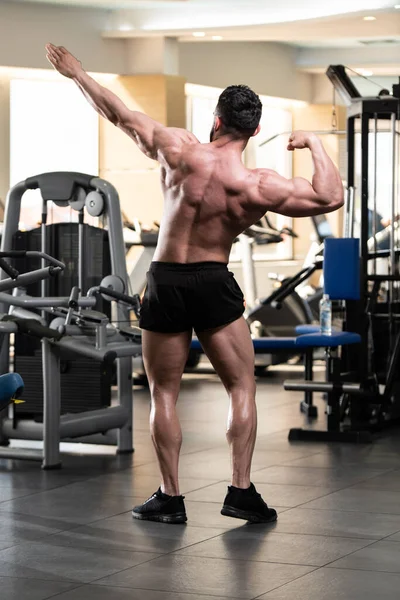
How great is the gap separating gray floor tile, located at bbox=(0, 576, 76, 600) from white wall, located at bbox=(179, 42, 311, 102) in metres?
9.26

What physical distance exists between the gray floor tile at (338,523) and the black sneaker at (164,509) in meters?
0.34

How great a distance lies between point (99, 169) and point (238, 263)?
7.04 feet

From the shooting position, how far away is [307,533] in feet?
12.2

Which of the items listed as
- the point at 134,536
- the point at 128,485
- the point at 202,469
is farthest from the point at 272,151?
the point at 134,536

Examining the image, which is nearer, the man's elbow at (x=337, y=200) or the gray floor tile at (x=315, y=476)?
the man's elbow at (x=337, y=200)

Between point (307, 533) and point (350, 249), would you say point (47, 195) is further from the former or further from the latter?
point (307, 533)

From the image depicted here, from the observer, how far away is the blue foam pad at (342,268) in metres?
6.06

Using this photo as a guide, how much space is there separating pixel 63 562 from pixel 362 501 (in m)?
1.35

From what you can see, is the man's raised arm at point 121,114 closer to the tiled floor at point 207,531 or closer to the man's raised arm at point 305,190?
the man's raised arm at point 305,190

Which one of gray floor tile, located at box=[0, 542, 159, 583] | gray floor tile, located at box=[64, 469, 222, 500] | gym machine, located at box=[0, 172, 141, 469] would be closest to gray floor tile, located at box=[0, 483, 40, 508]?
gray floor tile, located at box=[64, 469, 222, 500]

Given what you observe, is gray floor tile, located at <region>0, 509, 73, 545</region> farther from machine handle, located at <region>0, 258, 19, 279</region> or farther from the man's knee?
machine handle, located at <region>0, 258, 19, 279</region>

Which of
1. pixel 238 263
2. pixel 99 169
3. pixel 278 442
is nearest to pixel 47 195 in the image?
pixel 278 442

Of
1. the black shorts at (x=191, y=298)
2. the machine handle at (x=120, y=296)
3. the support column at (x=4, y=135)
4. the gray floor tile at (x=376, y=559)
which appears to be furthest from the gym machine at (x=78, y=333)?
the support column at (x=4, y=135)

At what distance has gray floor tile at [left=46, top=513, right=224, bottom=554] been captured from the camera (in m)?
3.54
